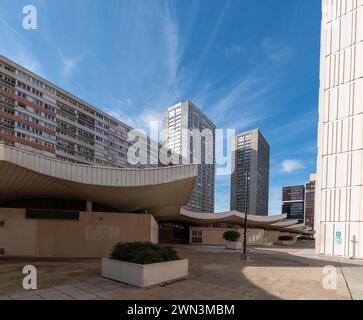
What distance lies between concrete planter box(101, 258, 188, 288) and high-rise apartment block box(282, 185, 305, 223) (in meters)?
173

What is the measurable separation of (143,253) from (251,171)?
96356mm

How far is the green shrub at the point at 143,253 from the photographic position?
32.9 feet

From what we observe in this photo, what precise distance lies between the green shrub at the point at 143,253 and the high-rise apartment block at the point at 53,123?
5884 cm

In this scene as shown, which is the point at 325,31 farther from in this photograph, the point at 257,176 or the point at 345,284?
the point at 257,176

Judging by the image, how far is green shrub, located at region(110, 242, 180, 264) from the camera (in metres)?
10.0

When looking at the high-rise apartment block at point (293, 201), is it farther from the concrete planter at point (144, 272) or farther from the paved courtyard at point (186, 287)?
the concrete planter at point (144, 272)

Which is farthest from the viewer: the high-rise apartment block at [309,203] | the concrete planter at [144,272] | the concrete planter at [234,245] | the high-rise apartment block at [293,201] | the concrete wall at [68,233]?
the high-rise apartment block at [293,201]

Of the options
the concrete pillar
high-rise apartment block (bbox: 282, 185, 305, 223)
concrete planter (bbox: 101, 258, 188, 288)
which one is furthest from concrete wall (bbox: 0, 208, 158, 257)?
high-rise apartment block (bbox: 282, 185, 305, 223)

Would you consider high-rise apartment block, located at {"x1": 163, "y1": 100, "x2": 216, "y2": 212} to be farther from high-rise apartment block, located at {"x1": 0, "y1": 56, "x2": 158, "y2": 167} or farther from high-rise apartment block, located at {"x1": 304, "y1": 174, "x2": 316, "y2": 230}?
high-rise apartment block, located at {"x1": 304, "y1": 174, "x2": 316, "y2": 230}

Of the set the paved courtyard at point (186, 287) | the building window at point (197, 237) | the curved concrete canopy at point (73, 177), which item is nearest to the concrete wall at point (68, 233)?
the curved concrete canopy at point (73, 177)

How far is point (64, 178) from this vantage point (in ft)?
48.7

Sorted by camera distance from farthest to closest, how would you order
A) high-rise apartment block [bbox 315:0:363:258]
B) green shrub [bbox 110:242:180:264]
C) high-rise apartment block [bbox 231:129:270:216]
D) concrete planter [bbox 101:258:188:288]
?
1. high-rise apartment block [bbox 231:129:270:216]
2. high-rise apartment block [bbox 315:0:363:258]
3. green shrub [bbox 110:242:180:264]
4. concrete planter [bbox 101:258:188:288]

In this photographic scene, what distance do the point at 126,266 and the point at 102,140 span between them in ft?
264

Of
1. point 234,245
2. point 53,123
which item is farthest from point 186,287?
point 53,123
